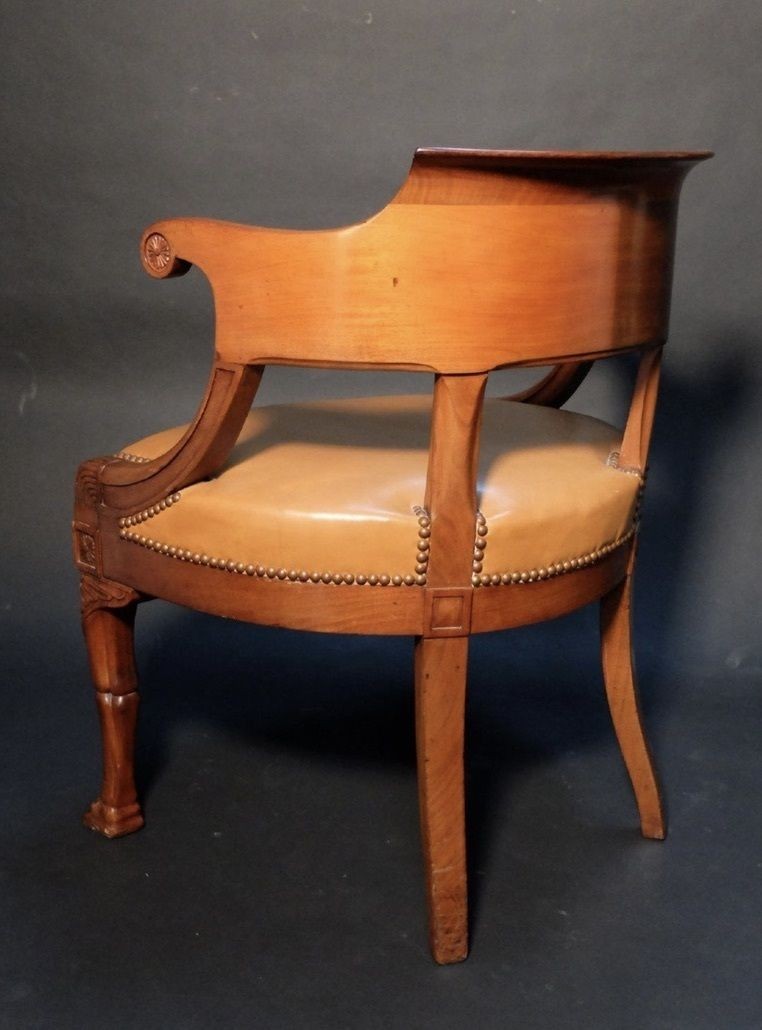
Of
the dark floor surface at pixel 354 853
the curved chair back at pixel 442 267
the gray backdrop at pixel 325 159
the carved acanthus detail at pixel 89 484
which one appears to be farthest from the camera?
the gray backdrop at pixel 325 159

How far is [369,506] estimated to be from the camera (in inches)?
61.0

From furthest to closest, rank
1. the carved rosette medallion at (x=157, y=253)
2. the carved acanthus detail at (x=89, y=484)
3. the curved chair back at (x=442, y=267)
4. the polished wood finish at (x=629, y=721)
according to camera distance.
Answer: the polished wood finish at (x=629, y=721), the carved acanthus detail at (x=89, y=484), the carved rosette medallion at (x=157, y=253), the curved chair back at (x=442, y=267)

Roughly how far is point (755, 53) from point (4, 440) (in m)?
1.56

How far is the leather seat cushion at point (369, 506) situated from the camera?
5.08 ft

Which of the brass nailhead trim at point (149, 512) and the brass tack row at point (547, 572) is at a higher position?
the brass nailhead trim at point (149, 512)

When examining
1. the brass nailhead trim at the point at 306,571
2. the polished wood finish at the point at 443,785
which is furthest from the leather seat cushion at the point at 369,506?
the polished wood finish at the point at 443,785

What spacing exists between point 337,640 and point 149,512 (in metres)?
1.01

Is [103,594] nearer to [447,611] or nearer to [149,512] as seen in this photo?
[149,512]

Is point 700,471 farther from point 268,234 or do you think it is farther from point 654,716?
point 268,234

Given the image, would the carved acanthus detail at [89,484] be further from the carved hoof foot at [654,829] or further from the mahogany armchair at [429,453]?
the carved hoof foot at [654,829]

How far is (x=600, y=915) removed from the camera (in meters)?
1.79

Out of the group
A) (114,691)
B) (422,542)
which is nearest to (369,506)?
(422,542)

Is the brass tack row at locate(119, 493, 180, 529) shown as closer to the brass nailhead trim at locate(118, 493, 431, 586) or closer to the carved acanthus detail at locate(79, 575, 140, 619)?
the brass nailhead trim at locate(118, 493, 431, 586)

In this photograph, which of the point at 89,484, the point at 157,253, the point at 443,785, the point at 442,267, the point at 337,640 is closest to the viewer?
the point at 442,267
